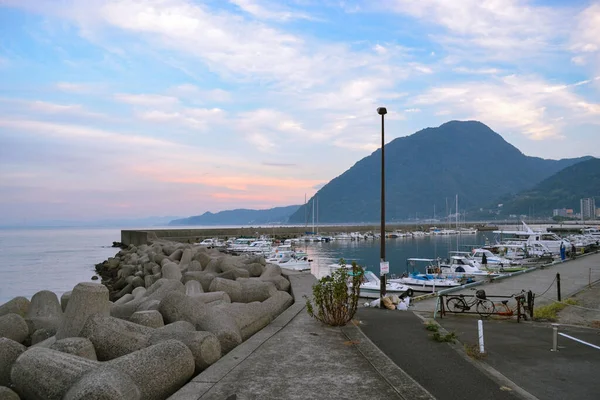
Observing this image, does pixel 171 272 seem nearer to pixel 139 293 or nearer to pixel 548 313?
A: pixel 139 293

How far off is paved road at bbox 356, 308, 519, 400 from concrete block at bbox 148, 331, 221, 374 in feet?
9.47

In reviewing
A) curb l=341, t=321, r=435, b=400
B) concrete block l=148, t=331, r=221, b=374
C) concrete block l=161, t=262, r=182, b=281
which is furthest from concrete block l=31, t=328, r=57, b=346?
concrete block l=161, t=262, r=182, b=281

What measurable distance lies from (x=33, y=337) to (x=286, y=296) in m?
5.69

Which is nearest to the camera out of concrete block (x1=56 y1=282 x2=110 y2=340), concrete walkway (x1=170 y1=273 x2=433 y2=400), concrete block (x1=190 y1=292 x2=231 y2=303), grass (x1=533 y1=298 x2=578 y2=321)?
concrete walkway (x1=170 y1=273 x2=433 y2=400)

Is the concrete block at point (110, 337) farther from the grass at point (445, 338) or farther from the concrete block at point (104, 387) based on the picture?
the grass at point (445, 338)

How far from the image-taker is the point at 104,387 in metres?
4.39

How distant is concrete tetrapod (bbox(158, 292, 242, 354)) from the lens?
7.45m

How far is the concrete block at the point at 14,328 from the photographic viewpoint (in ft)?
26.7

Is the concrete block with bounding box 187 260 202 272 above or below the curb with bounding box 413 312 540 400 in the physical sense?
above

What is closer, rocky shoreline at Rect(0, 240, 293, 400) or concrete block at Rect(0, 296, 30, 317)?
rocky shoreline at Rect(0, 240, 293, 400)

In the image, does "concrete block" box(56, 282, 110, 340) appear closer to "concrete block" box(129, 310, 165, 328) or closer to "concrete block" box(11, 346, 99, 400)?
"concrete block" box(129, 310, 165, 328)

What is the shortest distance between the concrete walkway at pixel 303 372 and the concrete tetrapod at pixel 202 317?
206 mm

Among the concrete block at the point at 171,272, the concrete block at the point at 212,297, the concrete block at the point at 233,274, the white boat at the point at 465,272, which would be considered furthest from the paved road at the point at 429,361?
the white boat at the point at 465,272

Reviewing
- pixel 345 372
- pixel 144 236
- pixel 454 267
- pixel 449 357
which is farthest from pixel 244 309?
pixel 144 236
